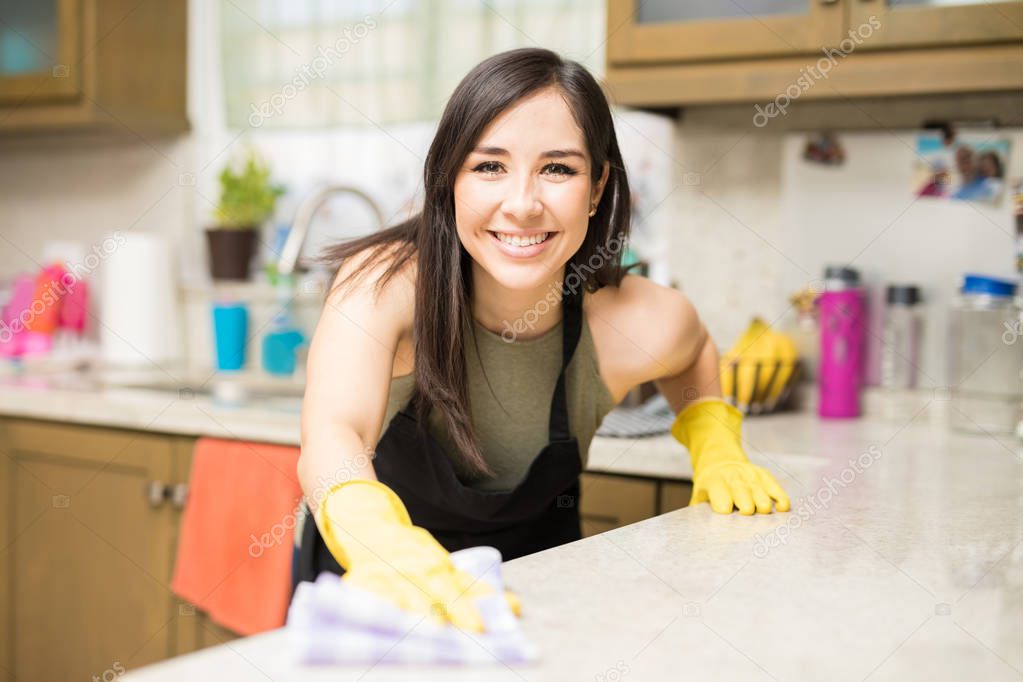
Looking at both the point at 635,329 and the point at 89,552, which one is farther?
the point at 89,552

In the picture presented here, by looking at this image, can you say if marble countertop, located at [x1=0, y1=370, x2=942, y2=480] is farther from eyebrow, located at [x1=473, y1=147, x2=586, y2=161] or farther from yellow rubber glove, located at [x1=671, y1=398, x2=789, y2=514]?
eyebrow, located at [x1=473, y1=147, x2=586, y2=161]

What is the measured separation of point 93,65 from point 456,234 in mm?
1779

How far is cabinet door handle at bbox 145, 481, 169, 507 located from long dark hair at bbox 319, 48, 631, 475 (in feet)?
2.97

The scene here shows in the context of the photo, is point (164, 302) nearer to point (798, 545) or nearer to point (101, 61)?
point (101, 61)

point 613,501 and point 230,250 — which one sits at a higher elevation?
point 230,250

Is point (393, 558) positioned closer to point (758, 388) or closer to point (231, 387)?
point (758, 388)

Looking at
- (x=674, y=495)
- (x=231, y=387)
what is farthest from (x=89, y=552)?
(x=674, y=495)

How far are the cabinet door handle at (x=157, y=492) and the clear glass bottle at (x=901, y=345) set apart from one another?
1430 millimetres

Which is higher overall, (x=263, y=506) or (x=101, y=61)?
(x=101, y=61)

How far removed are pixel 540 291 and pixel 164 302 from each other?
1.72 meters

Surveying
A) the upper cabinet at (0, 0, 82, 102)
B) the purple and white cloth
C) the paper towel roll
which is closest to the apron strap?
the purple and white cloth

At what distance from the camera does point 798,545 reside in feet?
3.61

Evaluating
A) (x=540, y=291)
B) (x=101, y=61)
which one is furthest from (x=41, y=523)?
(x=540, y=291)

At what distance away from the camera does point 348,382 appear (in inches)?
45.9
